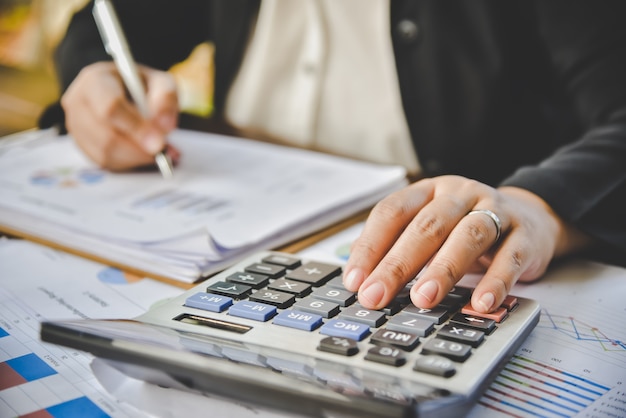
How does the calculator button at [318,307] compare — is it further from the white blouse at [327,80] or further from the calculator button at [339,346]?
the white blouse at [327,80]

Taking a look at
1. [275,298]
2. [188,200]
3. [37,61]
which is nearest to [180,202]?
[188,200]

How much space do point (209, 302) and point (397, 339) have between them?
0.40 feet

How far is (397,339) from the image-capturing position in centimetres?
35

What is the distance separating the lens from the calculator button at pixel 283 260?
1.53 ft

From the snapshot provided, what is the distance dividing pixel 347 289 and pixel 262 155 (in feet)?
1.22

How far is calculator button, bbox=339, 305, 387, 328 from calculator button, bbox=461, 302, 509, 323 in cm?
5

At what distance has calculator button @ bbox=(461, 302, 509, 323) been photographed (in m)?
0.38

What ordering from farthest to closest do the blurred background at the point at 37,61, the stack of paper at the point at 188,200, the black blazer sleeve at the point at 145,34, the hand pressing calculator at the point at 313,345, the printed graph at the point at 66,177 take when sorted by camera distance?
the blurred background at the point at 37,61, the black blazer sleeve at the point at 145,34, the printed graph at the point at 66,177, the stack of paper at the point at 188,200, the hand pressing calculator at the point at 313,345

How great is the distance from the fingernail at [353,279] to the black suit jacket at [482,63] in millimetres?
328

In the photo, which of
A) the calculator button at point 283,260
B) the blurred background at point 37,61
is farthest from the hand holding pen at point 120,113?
the blurred background at point 37,61

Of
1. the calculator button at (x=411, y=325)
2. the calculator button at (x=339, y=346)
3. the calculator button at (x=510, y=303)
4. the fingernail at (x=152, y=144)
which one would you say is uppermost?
the fingernail at (x=152, y=144)

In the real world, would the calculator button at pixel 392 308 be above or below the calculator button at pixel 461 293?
above

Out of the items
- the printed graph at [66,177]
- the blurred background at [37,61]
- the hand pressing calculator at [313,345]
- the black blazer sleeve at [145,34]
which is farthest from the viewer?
the blurred background at [37,61]

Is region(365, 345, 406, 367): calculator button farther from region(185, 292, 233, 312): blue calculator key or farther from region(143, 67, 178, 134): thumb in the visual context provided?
region(143, 67, 178, 134): thumb
